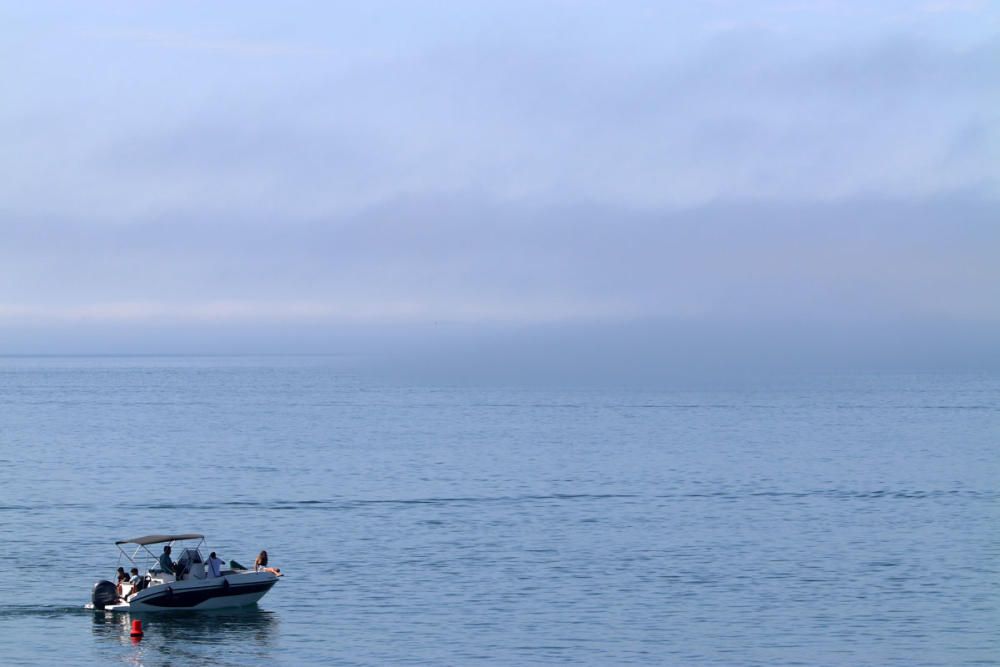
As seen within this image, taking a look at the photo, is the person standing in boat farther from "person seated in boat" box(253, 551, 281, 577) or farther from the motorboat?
"person seated in boat" box(253, 551, 281, 577)

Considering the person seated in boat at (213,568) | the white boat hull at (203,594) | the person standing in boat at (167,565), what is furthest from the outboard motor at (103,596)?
the person seated in boat at (213,568)

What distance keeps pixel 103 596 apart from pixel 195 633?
5406 mm

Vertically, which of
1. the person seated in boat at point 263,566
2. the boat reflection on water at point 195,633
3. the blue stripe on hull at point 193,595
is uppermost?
the person seated in boat at point 263,566

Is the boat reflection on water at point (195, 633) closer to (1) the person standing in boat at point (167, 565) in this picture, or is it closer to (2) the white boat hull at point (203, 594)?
(2) the white boat hull at point (203, 594)

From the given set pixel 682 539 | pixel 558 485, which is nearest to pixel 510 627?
pixel 682 539

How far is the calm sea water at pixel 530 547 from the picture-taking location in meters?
54.0

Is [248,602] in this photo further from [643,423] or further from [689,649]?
[643,423]

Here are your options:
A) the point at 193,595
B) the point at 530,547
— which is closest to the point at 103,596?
the point at 193,595

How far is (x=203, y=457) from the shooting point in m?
134

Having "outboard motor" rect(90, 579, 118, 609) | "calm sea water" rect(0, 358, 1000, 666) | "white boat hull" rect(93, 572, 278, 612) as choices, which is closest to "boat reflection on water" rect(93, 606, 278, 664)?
"calm sea water" rect(0, 358, 1000, 666)

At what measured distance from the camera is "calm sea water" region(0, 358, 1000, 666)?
177ft

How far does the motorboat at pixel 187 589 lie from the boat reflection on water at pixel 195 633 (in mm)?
478

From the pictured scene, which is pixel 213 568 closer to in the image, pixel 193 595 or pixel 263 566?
pixel 193 595

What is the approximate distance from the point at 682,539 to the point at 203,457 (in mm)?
70230
